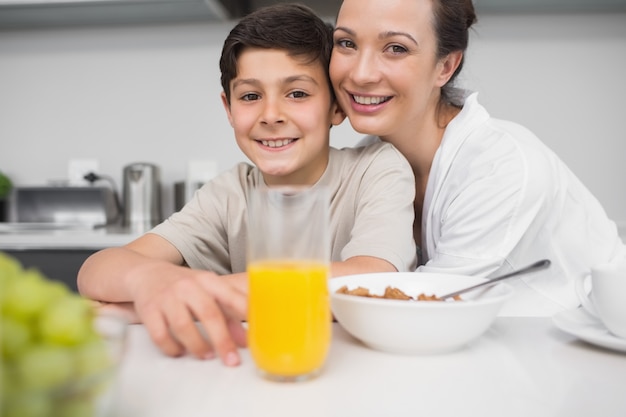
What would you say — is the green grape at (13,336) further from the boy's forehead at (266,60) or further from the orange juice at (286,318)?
the boy's forehead at (266,60)

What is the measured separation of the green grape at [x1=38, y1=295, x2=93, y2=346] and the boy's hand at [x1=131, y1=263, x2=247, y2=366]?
0.81 ft

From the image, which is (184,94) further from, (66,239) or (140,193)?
(66,239)

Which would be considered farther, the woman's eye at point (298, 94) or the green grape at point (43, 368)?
the woman's eye at point (298, 94)

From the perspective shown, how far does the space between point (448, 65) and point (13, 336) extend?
51.7 inches

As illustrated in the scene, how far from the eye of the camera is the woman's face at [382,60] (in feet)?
4.18

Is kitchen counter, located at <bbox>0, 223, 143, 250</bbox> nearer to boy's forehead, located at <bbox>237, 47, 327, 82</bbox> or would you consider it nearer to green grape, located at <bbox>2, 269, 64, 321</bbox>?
boy's forehead, located at <bbox>237, 47, 327, 82</bbox>

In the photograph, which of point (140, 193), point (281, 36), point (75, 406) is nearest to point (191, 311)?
point (75, 406)

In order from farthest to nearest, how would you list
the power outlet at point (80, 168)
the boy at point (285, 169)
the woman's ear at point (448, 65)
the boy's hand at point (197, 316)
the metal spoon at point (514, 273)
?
the power outlet at point (80, 168) → the woman's ear at point (448, 65) → the boy at point (285, 169) → the metal spoon at point (514, 273) → the boy's hand at point (197, 316)

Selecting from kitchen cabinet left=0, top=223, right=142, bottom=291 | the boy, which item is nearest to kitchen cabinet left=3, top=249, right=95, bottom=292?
kitchen cabinet left=0, top=223, right=142, bottom=291

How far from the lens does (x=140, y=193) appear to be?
2.49 metres

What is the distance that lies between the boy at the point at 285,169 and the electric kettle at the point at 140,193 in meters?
1.17

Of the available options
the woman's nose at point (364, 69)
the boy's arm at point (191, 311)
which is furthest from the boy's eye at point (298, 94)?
the boy's arm at point (191, 311)

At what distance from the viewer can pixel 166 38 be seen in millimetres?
2643

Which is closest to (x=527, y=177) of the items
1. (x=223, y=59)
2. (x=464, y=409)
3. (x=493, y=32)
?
(x=223, y=59)
